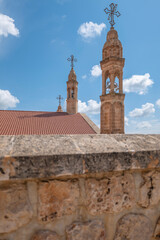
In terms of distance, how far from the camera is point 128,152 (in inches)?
41.8

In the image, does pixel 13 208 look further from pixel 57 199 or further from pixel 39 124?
pixel 39 124

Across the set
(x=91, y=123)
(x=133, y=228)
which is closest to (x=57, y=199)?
(x=133, y=228)

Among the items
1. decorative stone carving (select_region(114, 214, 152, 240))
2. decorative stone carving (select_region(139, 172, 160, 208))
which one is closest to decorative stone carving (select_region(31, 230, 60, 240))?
decorative stone carving (select_region(114, 214, 152, 240))

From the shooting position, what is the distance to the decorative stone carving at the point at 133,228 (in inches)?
41.4

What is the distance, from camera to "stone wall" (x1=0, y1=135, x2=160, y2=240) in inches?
34.6

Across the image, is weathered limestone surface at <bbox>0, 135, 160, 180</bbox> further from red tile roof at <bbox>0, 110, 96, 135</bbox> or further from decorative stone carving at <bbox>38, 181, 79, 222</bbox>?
red tile roof at <bbox>0, 110, 96, 135</bbox>

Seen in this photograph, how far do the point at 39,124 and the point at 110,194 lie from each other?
13.3m

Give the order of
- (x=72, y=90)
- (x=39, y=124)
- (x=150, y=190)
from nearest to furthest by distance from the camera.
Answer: (x=150, y=190) → (x=39, y=124) → (x=72, y=90)

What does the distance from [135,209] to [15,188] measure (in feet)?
2.73

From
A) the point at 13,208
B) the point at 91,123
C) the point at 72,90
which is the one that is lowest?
the point at 13,208

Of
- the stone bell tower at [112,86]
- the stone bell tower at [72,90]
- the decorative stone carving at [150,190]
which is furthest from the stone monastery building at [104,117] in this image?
the decorative stone carving at [150,190]

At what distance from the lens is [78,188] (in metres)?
0.99

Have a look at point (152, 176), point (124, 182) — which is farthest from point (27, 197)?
point (152, 176)

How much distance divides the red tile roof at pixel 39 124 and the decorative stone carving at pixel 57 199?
11771mm
